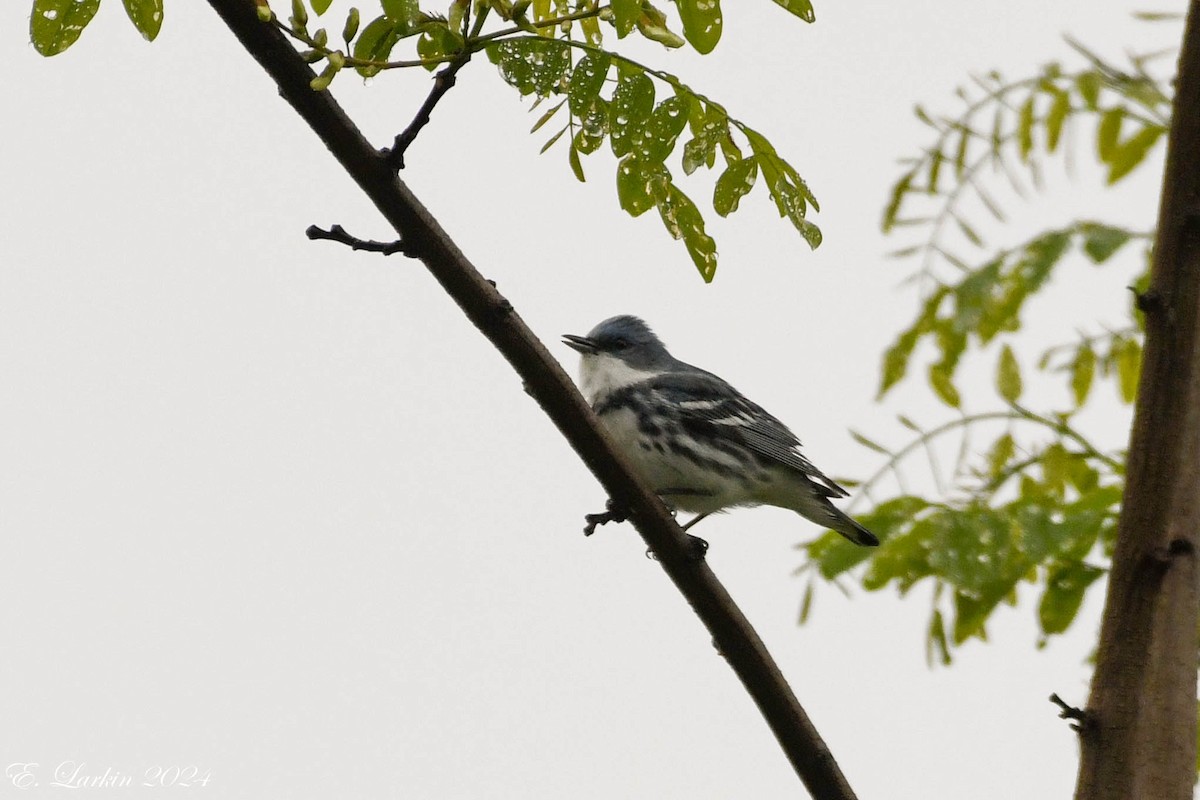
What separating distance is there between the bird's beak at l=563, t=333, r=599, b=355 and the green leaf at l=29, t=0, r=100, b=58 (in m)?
3.80

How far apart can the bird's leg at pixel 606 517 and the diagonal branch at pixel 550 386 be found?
0.03m

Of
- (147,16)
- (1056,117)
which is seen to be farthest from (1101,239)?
(147,16)

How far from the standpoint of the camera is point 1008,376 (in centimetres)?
458

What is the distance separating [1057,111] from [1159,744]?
248cm

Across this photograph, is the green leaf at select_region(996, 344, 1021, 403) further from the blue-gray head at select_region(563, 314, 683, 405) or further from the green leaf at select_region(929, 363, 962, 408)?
the blue-gray head at select_region(563, 314, 683, 405)

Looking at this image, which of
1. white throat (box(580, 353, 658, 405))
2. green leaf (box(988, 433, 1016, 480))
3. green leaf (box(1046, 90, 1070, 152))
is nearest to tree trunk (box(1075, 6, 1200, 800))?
green leaf (box(988, 433, 1016, 480))

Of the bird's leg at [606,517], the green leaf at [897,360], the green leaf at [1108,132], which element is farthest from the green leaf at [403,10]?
the green leaf at [1108,132]

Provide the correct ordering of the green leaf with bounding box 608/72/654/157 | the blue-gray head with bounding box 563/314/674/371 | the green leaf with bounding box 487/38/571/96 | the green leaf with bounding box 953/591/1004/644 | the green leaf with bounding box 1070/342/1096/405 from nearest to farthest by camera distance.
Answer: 1. the green leaf with bounding box 487/38/571/96
2. the green leaf with bounding box 608/72/654/157
3. the green leaf with bounding box 953/591/1004/644
4. the green leaf with bounding box 1070/342/1096/405
5. the blue-gray head with bounding box 563/314/674/371

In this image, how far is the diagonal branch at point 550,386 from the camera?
2479 mm

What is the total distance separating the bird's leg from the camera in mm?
2998

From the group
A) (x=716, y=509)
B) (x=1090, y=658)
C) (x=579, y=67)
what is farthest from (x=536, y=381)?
(x=716, y=509)

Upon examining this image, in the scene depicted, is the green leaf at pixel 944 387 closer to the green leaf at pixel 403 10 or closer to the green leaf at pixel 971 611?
the green leaf at pixel 971 611

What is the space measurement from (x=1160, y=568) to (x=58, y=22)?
2.12 metres

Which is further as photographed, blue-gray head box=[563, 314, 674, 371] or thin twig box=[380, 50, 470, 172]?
blue-gray head box=[563, 314, 674, 371]
